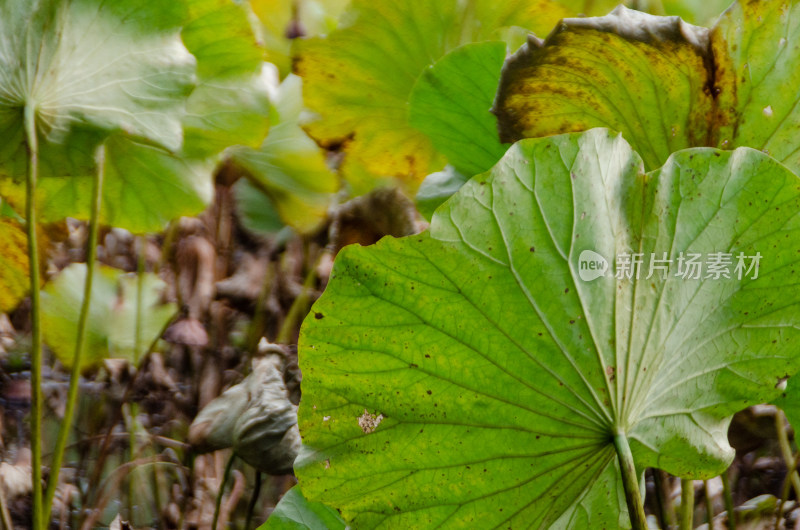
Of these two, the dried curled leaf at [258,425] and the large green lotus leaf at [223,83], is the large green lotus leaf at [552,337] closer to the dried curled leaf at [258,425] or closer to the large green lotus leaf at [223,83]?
the dried curled leaf at [258,425]

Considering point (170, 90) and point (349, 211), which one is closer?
point (170, 90)

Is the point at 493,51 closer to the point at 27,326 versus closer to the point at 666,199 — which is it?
the point at 666,199

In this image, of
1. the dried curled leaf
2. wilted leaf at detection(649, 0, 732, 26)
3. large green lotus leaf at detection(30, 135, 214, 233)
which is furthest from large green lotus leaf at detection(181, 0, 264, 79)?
wilted leaf at detection(649, 0, 732, 26)

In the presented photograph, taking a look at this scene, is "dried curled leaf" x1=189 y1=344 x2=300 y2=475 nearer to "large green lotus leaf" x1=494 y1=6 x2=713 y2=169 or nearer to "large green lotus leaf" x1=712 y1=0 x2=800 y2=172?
"large green lotus leaf" x1=494 y1=6 x2=713 y2=169

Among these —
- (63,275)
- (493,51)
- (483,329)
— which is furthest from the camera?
(63,275)

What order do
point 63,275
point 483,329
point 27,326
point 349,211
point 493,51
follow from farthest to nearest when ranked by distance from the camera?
point 27,326, point 63,275, point 349,211, point 493,51, point 483,329

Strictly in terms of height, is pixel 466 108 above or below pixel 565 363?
above

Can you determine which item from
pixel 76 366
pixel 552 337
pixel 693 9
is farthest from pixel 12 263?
pixel 693 9

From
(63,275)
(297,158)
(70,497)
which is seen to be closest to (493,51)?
(297,158)
